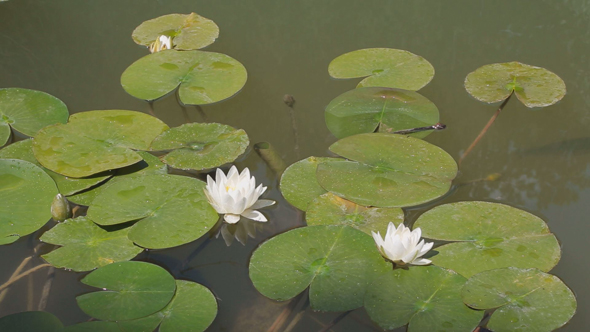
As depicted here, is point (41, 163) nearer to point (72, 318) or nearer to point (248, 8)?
point (72, 318)

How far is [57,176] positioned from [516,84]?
2.64 metres

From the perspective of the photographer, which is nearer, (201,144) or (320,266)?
(320,266)

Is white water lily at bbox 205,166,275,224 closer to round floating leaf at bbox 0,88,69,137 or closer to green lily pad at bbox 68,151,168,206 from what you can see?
green lily pad at bbox 68,151,168,206

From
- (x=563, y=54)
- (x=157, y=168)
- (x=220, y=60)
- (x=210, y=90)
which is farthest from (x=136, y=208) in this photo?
(x=563, y=54)

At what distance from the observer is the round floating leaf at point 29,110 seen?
8.89 ft

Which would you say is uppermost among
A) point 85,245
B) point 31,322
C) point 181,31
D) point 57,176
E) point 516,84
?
point 181,31

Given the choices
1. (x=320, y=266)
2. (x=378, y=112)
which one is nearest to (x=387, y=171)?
(x=378, y=112)

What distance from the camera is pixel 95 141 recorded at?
8.45 feet

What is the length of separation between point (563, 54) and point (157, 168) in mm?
2907

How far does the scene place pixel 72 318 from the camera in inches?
77.7

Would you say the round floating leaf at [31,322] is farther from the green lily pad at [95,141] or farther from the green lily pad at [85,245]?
the green lily pad at [95,141]

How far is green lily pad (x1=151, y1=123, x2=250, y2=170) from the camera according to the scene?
8.22 ft

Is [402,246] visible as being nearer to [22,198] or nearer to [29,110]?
[22,198]

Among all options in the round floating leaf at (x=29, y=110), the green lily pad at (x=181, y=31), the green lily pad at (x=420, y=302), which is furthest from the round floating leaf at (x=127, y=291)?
the green lily pad at (x=181, y=31)
